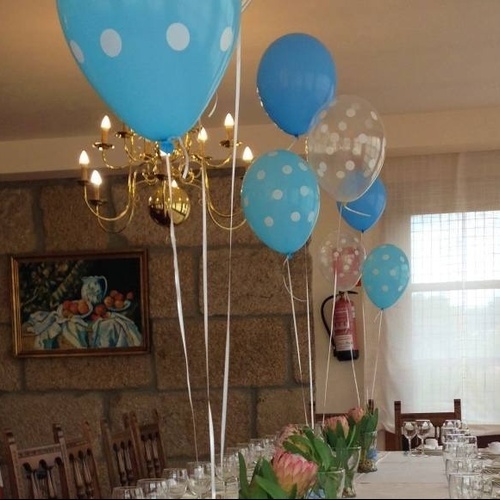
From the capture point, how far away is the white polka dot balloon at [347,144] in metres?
3.32

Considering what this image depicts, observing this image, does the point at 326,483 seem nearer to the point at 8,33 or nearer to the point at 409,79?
the point at 8,33

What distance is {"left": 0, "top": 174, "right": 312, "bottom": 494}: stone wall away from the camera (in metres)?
5.71

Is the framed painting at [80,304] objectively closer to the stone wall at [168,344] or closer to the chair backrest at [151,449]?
the stone wall at [168,344]

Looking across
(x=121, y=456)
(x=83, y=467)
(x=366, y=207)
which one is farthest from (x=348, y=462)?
(x=366, y=207)

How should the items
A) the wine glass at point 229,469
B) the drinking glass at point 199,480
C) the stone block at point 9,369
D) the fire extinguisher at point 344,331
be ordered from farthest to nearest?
the fire extinguisher at point 344,331 → the stone block at point 9,369 → the wine glass at point 229,469 → the drinking glass at point 199,480

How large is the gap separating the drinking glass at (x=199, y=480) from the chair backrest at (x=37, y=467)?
424 mm

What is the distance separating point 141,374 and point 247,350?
2.14 ft

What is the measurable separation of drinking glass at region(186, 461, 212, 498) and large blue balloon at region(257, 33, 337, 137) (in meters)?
1.26

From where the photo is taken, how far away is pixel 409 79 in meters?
4.72

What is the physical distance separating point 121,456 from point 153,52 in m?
2.23

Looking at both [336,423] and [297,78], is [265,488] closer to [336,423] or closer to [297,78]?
[336,423]

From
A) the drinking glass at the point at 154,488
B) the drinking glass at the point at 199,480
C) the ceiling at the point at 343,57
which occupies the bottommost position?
the drinking glass at the point at 199,480

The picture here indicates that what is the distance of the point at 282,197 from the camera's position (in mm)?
3527

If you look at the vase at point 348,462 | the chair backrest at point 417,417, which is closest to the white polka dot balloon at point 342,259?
the chair backrest at point 417,417
